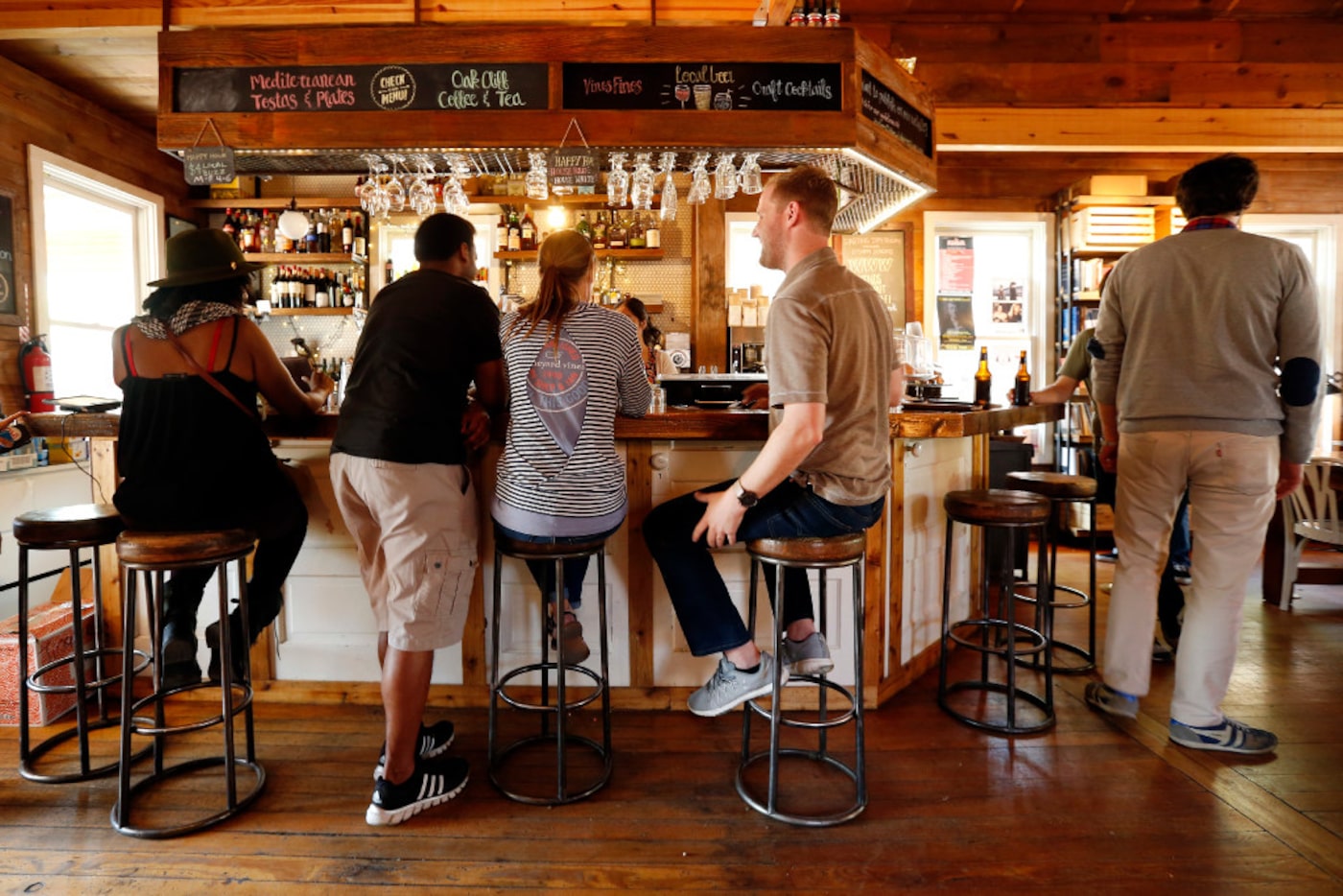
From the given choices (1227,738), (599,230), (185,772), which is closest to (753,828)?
(1227,738)

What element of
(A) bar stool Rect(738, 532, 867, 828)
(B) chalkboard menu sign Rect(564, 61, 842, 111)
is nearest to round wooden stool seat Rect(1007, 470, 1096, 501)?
(A) bar stool Rect(738, 532, 867, 828)

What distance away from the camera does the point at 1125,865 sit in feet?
5.75

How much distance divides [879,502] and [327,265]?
16.9ft

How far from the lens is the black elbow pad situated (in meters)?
2.24

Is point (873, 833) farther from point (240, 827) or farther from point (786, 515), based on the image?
point (240, 827)

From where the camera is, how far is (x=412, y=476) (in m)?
1.91

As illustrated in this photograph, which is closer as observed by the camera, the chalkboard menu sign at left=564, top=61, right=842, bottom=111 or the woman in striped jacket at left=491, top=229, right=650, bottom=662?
the woman in striped jacket at left=491, top=229, right=650, bottom=662

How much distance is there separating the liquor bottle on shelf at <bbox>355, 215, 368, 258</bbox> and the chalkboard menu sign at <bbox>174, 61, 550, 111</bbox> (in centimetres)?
295

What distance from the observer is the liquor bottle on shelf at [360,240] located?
566 cm

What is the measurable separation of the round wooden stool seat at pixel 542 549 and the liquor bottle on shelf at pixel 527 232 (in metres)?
3.91

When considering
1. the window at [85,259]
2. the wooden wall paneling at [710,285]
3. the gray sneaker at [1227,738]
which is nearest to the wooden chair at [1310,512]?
the gray sneaker at [1227,738]

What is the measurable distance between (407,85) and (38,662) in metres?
2.31

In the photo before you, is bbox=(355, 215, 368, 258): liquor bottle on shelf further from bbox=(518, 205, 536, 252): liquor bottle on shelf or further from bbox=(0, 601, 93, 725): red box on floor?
bbox=(0, 601, 93, 725): red box on floor

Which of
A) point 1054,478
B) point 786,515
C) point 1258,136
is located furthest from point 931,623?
point 1258,136
